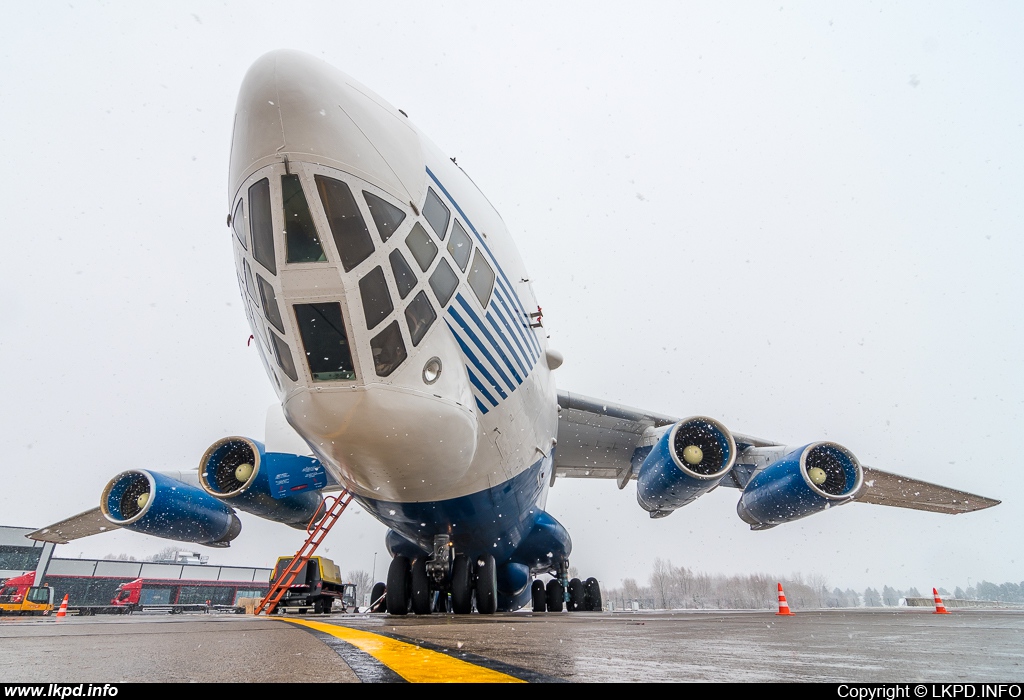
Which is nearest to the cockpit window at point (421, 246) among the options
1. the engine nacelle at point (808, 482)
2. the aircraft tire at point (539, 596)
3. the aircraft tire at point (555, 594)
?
the engine nacelle at point (808, 482)

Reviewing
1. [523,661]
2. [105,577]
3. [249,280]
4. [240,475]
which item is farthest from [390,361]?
[105,577]

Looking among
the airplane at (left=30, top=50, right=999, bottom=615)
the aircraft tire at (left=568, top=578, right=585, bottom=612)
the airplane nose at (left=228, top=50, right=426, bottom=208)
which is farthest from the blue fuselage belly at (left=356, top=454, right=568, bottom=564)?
the aircraft tire at (left=568, top=578, right=585, bottom=612)

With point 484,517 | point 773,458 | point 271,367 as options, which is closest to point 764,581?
point 773,458

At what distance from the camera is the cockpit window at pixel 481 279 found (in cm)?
412

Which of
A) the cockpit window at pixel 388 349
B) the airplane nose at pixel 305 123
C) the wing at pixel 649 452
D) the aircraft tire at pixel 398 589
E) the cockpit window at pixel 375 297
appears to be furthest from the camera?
the wing at pixel 649 452

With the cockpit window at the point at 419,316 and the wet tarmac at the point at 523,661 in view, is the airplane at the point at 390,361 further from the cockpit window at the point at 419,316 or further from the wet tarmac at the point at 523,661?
the wet tarmac at the point at 523,661

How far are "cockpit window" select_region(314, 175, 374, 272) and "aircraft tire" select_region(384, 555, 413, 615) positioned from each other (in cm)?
510

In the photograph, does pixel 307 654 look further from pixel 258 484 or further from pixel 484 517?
pixel 258 484

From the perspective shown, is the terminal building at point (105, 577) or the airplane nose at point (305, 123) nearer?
the airplane nose at point (305, 123)

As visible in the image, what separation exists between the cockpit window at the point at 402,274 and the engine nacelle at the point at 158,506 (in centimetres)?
499

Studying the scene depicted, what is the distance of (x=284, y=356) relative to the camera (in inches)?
138

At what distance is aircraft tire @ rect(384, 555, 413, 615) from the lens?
22.5 feet

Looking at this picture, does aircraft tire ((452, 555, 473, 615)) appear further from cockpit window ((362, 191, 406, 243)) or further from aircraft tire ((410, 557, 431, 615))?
cockpit window ((362, 191, 406, 243))

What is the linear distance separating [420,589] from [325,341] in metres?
4.72
